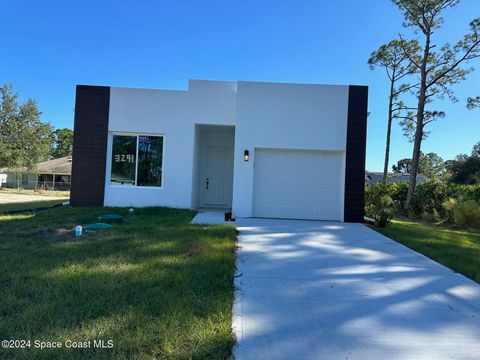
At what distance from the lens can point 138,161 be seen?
12.4 meters

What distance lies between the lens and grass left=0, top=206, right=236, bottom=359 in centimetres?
307

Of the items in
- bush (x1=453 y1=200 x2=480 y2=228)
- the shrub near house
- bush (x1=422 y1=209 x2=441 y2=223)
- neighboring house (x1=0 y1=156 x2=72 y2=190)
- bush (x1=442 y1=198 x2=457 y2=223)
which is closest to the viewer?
bush (x1=453 y1=200 x2=480 y2=228)

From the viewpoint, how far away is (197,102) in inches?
485

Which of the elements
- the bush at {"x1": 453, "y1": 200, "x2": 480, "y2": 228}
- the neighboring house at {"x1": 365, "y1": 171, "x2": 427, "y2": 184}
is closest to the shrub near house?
the bush at {"x1": 453, "y1": 200, "x2": 480, "y2": 228}

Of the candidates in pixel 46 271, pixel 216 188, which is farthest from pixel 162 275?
pixel 216 188

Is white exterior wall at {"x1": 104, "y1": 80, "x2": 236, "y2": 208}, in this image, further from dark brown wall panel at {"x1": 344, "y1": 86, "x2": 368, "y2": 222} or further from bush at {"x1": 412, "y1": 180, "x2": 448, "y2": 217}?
bush at {"x1": 412, "y1": 180, "x2": 448, "y2": 217}

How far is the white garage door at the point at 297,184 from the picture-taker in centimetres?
1158

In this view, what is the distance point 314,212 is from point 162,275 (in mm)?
7643

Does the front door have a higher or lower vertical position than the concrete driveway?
higher

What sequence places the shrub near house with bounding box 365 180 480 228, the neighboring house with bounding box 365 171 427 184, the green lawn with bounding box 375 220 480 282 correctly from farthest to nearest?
1. the neighboring house with bounding box 365 171 427 184
2. the shrub near house with bounding box 365 180 480 228
3. the green lawn with bounding box 375 220 480 282

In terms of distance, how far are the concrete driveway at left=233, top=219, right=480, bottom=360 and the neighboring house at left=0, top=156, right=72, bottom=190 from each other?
4257 centimetres

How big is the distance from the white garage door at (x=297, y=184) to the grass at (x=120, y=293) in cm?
432

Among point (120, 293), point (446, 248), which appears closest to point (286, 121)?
point (446, 248)

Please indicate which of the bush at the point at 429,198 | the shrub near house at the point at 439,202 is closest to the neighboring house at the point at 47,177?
the shrub near house at the point at 439,202
